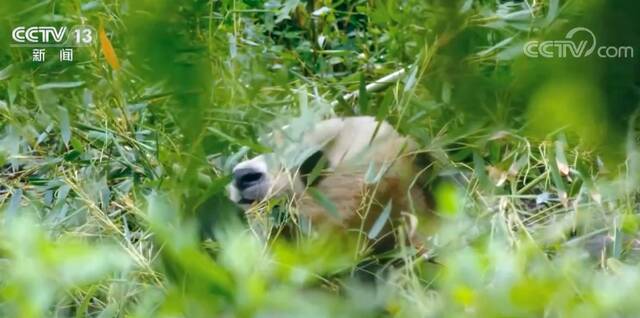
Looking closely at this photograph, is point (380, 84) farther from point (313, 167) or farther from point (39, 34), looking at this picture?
point (39, 34)

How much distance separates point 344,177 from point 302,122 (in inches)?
4.0

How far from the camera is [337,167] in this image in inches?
43.0

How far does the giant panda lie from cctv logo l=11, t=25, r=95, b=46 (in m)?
0.23

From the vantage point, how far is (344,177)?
108 centimetres

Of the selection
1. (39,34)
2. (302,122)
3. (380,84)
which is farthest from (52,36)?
(380,84)

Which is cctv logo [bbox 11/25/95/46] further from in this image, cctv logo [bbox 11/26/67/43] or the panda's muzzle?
the panda's muzzle

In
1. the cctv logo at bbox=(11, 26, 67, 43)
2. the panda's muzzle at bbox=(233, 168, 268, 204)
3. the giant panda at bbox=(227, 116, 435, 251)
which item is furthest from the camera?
the panda's muzzle at bbox=(233, 168, 268, 204)

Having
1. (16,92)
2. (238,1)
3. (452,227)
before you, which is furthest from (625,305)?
(238,1)

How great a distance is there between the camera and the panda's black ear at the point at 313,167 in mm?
1044

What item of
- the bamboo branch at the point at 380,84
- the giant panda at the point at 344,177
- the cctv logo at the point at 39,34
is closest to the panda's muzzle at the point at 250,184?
the giant panda at the point at 344,177

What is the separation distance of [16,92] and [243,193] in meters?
0.32

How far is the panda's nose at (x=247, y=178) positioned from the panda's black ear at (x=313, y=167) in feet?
0.19

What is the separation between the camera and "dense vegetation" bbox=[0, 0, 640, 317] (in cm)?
31

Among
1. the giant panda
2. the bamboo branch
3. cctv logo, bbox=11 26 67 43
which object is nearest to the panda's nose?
the giant panda
